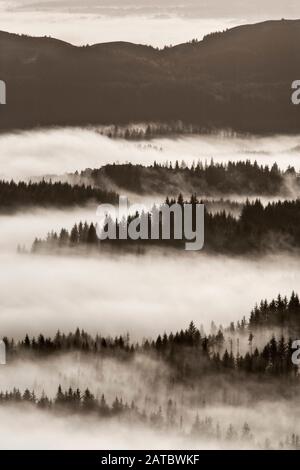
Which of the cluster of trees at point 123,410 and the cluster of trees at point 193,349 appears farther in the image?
the cluster of trees at point 193,349

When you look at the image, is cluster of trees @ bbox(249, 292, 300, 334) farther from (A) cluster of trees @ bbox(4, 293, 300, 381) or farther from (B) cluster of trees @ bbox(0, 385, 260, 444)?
(B) cluster of trees @ bbox(0, 385, 260, 444)

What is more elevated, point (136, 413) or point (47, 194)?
point (47, 194)

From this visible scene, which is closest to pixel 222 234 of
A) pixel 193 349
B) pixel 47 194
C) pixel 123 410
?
pixel 47 194

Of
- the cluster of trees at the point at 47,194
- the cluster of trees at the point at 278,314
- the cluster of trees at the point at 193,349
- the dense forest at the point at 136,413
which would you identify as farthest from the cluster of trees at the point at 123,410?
the cluster of trees at the point at 47,194

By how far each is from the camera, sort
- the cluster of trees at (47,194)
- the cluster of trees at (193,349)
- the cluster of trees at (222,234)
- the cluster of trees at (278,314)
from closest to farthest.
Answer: the cluster of trees at (193,349) → the cluster of trees at (278,314) → the cluster of trees at (47,194) → the cluster of trees at (222,234)

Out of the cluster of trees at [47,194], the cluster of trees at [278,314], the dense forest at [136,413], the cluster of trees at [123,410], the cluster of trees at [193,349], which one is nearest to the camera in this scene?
the dense forest at [136,413]

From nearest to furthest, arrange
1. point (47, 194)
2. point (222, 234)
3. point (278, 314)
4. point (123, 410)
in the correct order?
point (123, 410) → point (278, 314) → point (47, 194) → point (222, 234)

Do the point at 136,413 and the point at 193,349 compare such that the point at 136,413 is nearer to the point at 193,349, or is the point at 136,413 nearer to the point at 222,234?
the point at 193,349

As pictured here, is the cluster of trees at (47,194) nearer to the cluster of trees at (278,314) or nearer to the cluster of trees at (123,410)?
the cluster of trees at (278,314)
